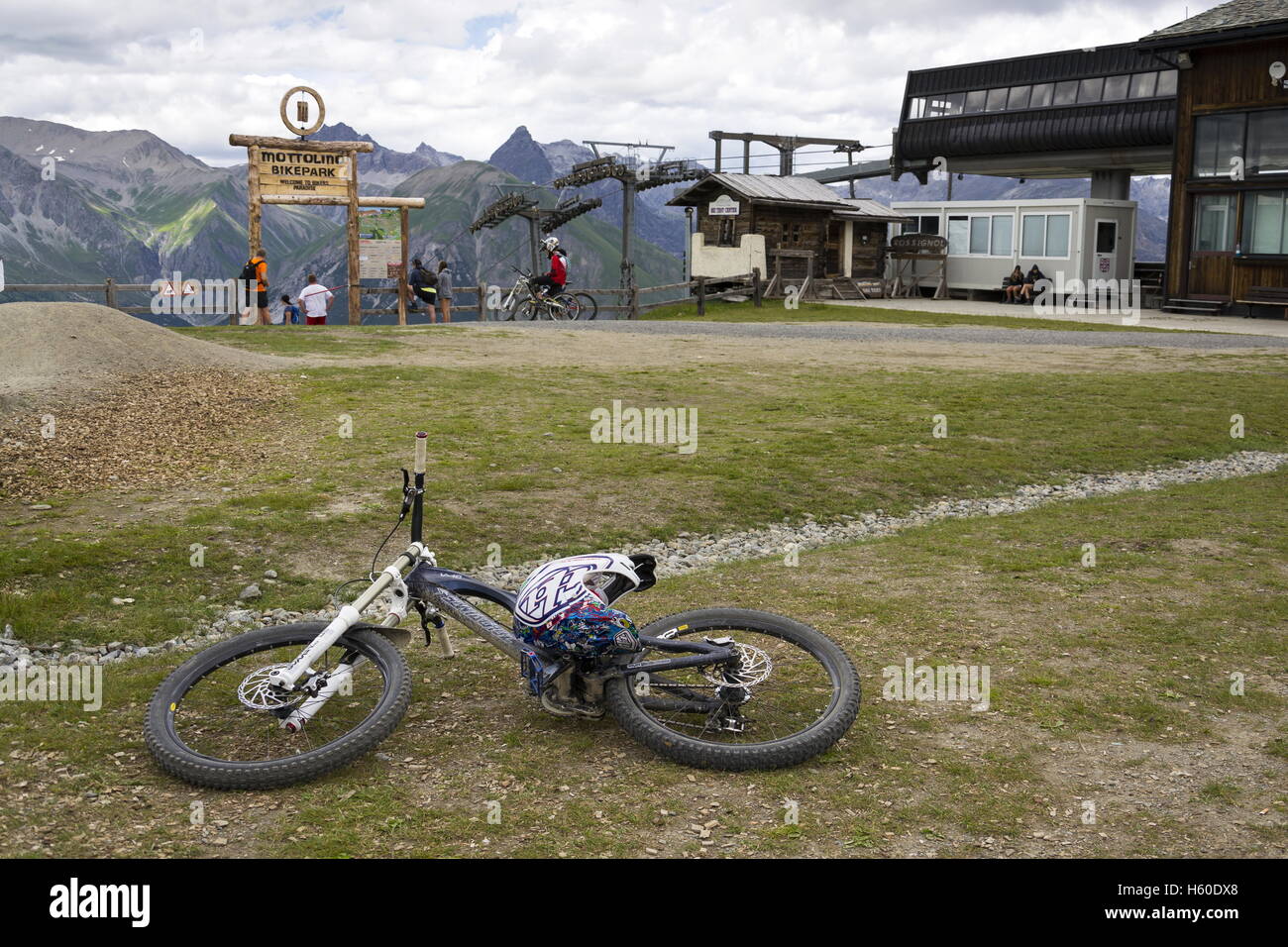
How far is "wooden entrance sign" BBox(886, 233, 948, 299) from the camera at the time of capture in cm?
4731

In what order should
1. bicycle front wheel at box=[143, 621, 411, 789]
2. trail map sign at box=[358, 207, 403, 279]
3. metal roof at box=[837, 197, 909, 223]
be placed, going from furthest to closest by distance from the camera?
metal roof at box=[837, 197, 909, 223] → trail map sign at box=[358, 207, 403, 279] → bicycle front wheel at box=[143, 621, 411, 789]

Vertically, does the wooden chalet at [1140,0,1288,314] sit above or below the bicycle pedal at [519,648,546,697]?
above

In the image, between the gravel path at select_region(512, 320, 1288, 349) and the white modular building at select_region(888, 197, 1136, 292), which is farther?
the white modular building at select_region(888, 197, 1136, 292)

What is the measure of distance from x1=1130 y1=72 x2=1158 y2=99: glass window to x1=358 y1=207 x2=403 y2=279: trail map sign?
31.4 metres

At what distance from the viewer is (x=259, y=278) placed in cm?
2973

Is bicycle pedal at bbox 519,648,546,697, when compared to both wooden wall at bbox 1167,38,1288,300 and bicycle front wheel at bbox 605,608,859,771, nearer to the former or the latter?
bicycle front wheel at bbox 605,608,859,771

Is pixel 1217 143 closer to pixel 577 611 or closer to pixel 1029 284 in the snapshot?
pixel 1029 284

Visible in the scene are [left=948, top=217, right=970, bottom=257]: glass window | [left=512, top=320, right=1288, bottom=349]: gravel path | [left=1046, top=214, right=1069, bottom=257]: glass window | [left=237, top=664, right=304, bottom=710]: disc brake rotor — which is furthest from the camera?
[left=948, top=217, right=970, bottom=257]: glass window

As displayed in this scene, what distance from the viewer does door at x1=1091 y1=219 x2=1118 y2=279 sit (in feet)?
142

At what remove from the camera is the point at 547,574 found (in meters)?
5.82

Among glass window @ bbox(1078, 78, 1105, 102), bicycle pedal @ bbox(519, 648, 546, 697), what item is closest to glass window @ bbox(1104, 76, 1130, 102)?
glass window @ bbox(1078, 78, 1105, 102)

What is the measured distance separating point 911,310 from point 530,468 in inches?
1133

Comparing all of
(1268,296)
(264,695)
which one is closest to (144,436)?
(264,695)

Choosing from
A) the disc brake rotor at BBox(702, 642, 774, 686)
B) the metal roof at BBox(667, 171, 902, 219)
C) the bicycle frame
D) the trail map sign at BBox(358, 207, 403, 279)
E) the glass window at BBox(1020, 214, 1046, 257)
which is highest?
the metal roof at BBox(667, 171, 902, 219)
